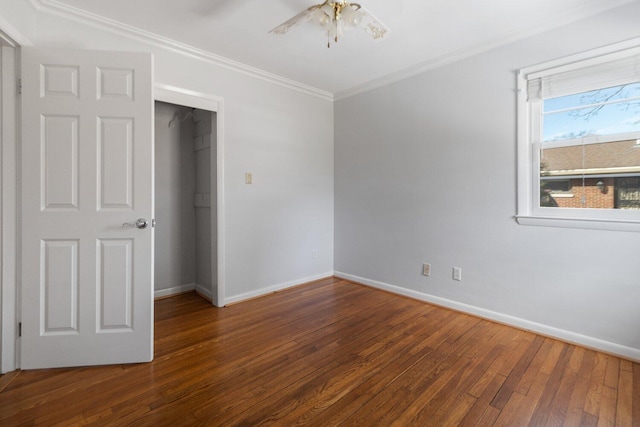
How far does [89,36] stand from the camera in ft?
7.61

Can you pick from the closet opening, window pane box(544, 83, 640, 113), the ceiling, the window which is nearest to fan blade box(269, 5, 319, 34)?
the ceiling

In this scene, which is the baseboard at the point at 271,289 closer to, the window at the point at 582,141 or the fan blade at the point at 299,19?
the window at the point at 582,141

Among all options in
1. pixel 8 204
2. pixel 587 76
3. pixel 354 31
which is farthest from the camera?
pixel 354 31

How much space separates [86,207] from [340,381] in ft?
6.53

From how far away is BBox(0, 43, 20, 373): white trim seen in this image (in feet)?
6.08

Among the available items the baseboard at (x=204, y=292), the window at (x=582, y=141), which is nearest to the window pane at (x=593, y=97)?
the window at (x=582, y=141)

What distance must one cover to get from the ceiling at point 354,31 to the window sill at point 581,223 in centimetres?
150

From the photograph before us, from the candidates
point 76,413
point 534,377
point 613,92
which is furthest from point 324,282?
point 613,92

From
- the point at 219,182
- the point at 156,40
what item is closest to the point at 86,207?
the point at 219,182

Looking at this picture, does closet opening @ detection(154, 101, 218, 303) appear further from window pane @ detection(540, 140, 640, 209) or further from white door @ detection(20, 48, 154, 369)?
window pane @ detection(540, 140, 640, 209)

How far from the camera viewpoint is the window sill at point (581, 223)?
2078mm

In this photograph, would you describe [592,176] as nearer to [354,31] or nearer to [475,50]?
[475,50]

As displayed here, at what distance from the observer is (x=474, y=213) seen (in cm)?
284

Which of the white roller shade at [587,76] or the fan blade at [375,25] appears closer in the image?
the fan blade at [375,25]
